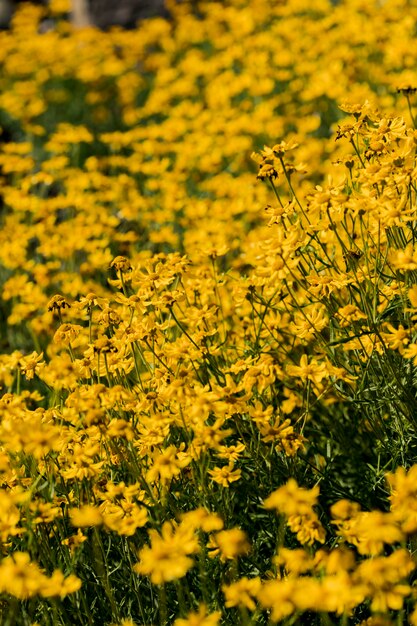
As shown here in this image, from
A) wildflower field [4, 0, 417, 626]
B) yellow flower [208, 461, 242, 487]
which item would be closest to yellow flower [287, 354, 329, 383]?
wildflower field [4, 0, 417, 626]

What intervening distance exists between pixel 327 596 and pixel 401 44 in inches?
144

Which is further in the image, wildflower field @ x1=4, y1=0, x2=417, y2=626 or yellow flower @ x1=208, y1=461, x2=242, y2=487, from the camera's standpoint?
yellow flower @ x1=208, y1=461, x2=242, y2=487

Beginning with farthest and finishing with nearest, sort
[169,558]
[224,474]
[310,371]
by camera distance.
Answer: [310,371] < [224,474] < [169,558]

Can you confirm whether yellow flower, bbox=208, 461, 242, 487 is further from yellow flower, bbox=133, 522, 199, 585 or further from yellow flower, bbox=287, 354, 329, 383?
yellow flower, bbox=133, 522, 199, 585

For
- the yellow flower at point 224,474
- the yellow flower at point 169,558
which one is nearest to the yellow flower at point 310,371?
the yellow flower at point 224,474

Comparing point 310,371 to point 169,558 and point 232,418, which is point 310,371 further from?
point 169,558

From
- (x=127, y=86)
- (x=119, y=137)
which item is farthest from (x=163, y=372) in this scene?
(x=127, y=86)

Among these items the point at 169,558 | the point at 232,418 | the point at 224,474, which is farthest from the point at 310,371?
the point at 169,558

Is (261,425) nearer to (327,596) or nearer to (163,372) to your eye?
(163,372)

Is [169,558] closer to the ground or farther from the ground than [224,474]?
farther from the ground

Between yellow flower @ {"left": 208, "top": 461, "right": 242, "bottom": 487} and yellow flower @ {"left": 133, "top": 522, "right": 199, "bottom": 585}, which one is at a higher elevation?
yellow flower @ {"left": 133, "top": 522, "right": 199, "bottom": 585}

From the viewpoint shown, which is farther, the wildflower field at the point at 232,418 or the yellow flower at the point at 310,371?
the yellow flower at the point at 310,371

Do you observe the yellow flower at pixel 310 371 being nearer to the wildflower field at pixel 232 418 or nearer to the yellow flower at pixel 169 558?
the wildflower field at pixel 232 418

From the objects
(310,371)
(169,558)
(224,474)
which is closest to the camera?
(169,558)
